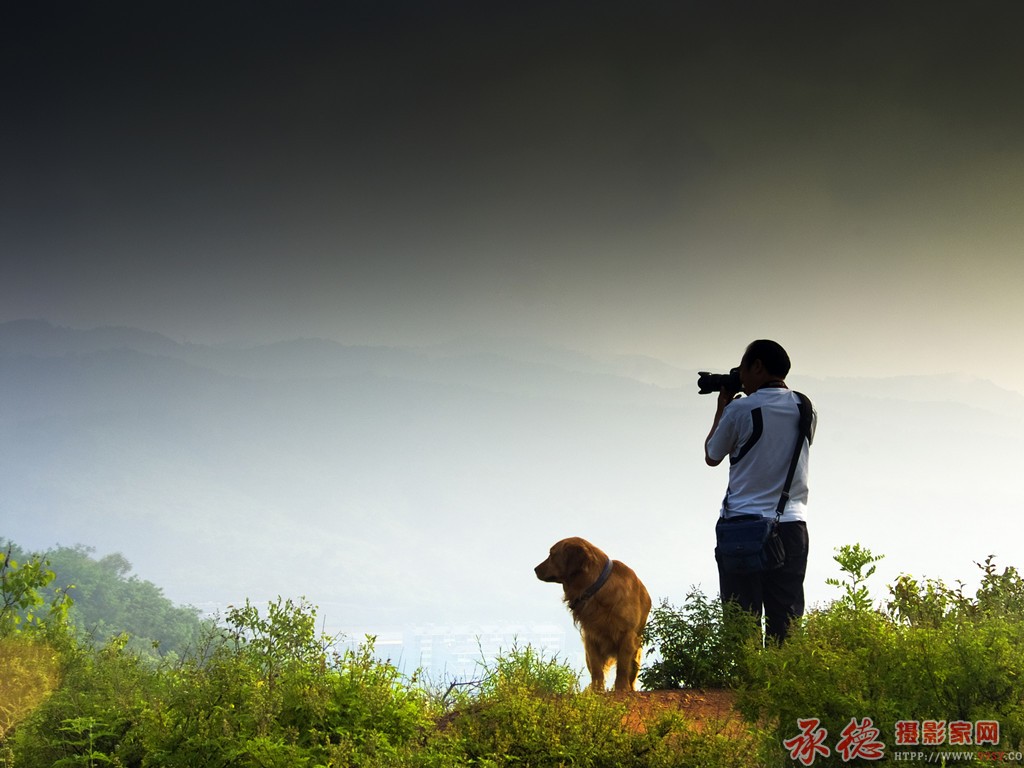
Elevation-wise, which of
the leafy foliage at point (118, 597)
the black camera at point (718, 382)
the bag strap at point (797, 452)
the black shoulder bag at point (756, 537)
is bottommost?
the leafy foliage at point (118, 597)

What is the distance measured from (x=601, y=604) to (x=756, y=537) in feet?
5.04

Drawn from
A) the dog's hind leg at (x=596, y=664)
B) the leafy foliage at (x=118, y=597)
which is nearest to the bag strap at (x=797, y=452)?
the dog's hind leg at (x=596, y=664)

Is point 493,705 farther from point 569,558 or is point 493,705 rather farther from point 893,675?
point 569,558

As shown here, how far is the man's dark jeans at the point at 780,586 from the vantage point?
5766mm

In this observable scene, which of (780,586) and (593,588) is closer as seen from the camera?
(780,586)

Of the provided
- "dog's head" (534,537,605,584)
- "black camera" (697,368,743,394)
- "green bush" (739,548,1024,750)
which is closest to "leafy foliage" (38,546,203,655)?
"dog's head" (534,537,605,584)

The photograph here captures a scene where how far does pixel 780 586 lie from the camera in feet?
19.2

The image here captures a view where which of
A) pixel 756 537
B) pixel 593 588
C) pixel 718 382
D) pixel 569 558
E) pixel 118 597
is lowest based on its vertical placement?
pixel 118 597

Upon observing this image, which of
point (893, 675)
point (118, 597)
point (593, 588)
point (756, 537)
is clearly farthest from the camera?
point (118, 597)

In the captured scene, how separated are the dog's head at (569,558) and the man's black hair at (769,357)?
1922 mm

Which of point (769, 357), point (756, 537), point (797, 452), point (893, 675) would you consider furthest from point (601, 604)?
point (893, 675)

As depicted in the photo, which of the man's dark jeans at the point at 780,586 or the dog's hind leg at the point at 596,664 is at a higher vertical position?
the man's dark jeans at the point at 780,586

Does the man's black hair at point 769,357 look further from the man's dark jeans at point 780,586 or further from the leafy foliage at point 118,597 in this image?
the leafy foliage at point 118,597

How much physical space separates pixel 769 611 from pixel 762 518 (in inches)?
30.3
